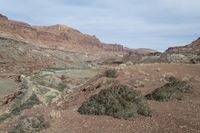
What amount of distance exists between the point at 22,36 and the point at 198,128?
136 m

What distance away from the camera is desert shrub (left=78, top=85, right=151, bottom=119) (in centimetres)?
1209

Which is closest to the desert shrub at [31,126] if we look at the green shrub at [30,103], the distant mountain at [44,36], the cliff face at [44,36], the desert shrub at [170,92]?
the desert shrub at [170,92]

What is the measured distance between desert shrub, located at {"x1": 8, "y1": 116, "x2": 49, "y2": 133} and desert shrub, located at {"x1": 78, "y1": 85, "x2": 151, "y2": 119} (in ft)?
5.58

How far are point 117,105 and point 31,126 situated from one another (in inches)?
103

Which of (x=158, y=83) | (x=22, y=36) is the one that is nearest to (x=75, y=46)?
(x=22, y=36)

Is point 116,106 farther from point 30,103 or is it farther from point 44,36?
point 44,36

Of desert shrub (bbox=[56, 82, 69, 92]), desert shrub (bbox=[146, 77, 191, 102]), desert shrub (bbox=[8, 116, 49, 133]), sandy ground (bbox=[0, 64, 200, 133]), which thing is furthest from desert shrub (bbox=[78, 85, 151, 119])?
desert shrub (bbox=[56, 82, 69, 92])

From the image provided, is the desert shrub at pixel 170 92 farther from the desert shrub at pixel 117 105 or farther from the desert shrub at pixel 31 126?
the desert shrub at pixel 31 126

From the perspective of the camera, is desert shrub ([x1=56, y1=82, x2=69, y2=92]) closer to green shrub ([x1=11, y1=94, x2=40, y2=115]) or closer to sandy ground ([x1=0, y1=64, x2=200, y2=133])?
green shrub ([x1=11, y1=94, x2=40, y2=115])

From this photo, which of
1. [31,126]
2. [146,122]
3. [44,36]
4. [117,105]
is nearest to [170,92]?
[117,105]

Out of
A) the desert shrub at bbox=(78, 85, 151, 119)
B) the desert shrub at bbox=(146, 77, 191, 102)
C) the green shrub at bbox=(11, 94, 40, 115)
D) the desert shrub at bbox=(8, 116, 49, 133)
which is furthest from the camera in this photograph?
the green shrub at bbox=(11, 94, 40, 115)

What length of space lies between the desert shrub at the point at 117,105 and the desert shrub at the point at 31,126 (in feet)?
5.58

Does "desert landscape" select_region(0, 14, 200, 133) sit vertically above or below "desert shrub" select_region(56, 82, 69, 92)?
above

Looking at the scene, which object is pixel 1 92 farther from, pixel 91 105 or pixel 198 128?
pixel 198 128
